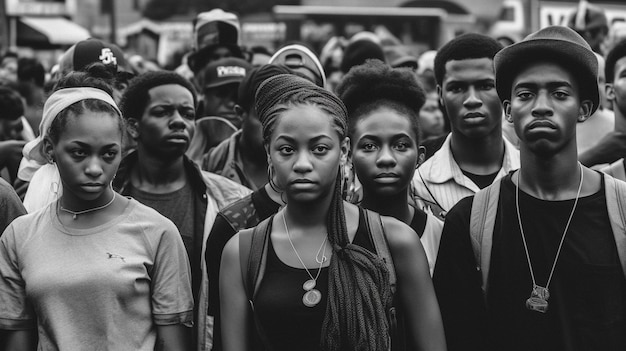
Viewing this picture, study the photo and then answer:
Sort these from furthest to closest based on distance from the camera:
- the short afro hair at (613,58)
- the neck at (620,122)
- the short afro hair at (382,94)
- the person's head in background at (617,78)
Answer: the short afro hair at (613,58) < the person's head in background at (617,78) < the neck at (620,122) < the short afro hair at (382,94)

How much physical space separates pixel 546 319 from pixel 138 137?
256 cm

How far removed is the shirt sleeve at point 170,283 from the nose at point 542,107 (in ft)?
5.05

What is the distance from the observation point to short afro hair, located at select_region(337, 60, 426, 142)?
4.23 meters

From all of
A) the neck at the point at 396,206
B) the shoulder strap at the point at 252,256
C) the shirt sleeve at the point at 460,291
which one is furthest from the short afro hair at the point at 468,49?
the shoulder strap at the point at 252,256

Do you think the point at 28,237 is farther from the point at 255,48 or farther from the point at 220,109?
the point at 255,48

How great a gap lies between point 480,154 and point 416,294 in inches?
59.4

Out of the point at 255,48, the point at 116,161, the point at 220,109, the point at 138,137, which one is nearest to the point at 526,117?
the point at 116,161

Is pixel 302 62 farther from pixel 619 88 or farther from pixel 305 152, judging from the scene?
pixel 305 152

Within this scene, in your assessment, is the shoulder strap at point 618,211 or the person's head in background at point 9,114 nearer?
the shoulder strap at point 618,211

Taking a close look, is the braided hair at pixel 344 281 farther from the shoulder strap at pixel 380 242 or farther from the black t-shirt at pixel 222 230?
the black t-shirt at pixel 222 230

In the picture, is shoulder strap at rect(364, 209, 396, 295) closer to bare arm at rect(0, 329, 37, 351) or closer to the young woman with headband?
the young woman with headband

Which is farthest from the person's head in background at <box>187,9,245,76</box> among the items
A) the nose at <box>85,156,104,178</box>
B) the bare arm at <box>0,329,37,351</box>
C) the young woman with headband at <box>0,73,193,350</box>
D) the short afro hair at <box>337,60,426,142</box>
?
the bare arm at <box>0,329,37,351</box>

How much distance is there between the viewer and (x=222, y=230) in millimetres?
4102

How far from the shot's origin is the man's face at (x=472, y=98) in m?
4.64
